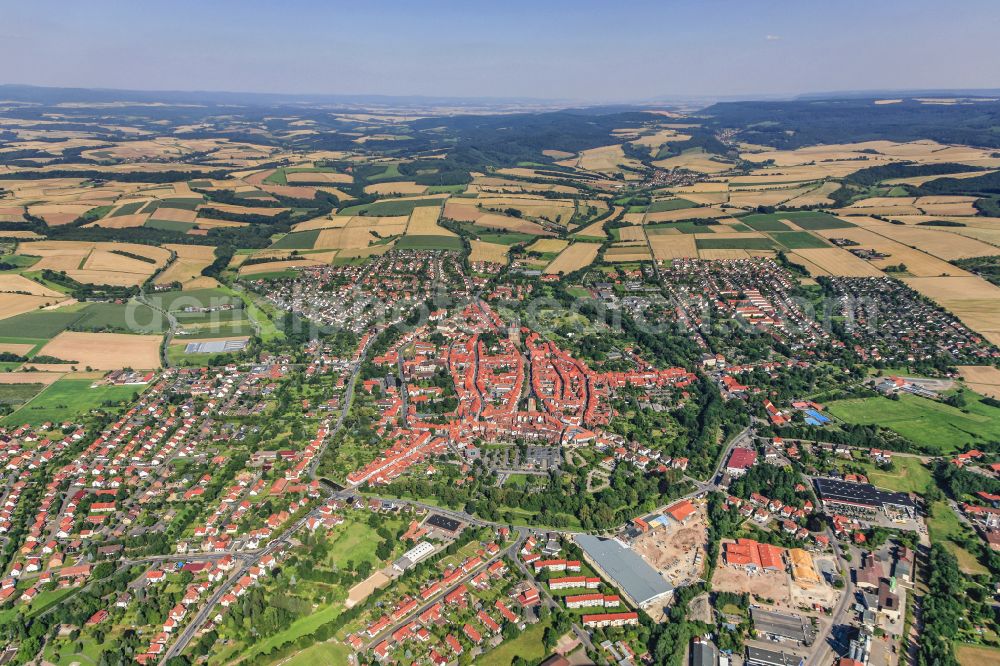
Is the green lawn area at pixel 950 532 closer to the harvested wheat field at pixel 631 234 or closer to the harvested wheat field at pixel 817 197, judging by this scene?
the harvested wheat field at pixel 631 234

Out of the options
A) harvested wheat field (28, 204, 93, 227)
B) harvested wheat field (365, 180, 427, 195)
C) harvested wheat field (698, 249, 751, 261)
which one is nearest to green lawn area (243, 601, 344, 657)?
harvested wheat field (698, 249, 751, 261)

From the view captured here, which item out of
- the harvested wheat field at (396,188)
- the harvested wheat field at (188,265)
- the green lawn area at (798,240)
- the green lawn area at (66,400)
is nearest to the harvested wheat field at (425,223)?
the harvested wheat field at (396,188)

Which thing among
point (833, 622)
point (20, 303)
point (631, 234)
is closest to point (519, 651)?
point (833, 622)

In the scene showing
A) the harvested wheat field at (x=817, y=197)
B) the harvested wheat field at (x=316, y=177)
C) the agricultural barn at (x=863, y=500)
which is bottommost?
the agricultural barn at (x=863, y=500)

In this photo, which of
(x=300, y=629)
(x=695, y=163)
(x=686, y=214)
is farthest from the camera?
(x=695, y=163)

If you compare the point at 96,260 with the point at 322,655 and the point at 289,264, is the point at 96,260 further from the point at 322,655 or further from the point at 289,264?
the point at 322,655

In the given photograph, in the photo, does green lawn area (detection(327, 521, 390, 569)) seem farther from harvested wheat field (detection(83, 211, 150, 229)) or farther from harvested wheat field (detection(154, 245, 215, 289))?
harvested wheat field (detection(83, 211, 150, 229))
